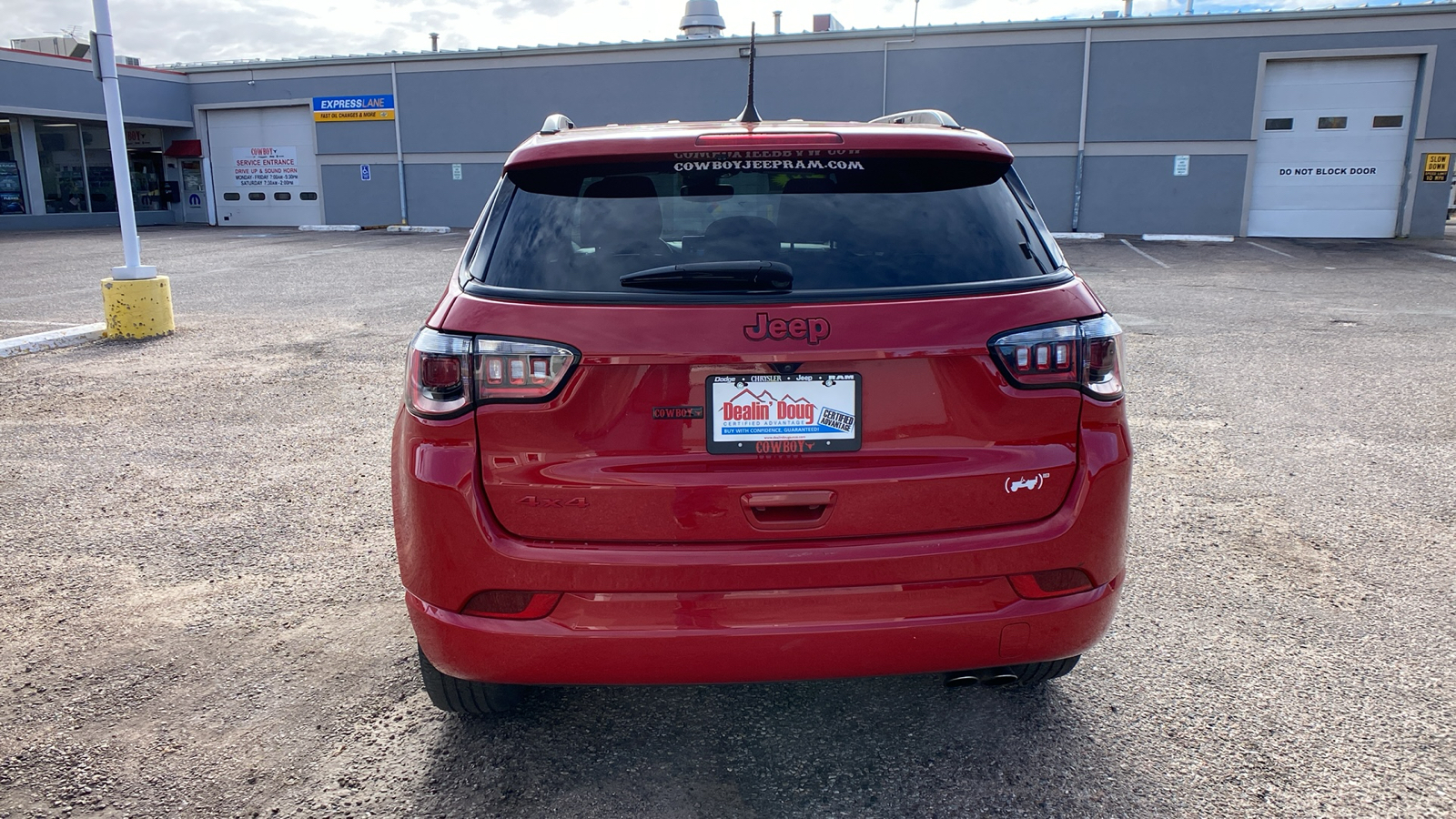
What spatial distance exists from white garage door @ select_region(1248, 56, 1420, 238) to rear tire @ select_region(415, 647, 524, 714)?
24.9m

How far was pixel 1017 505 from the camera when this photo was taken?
2.25 meters

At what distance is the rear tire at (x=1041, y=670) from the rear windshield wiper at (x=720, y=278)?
1283mm

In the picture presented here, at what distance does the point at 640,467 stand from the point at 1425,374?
7764 millimetres

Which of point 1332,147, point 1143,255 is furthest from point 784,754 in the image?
point 1332,147

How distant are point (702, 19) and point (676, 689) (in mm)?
28856

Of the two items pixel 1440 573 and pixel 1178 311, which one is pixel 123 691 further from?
pixel 1178 311

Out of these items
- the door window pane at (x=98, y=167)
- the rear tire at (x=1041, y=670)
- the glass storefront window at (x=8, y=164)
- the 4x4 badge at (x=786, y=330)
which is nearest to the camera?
the 4x4 badge at (x=786, y=330)

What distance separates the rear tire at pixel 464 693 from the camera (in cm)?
257

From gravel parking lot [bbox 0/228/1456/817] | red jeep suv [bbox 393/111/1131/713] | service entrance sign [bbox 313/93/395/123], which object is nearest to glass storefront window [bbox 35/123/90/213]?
service entrance sign [bbox 313/93/395/123]

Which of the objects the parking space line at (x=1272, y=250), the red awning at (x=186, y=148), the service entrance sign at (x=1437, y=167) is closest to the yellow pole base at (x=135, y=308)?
the parking space line at (x=1272, y=250)

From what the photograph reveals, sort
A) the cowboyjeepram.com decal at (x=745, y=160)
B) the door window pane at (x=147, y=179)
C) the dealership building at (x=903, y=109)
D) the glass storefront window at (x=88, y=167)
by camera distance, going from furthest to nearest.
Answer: the door window pane at (x=147, y=179) < the glass storefront window at (x=88, y=167) < the dealership building at (x=903, y=109) < the cowboyjeepram.com decal at (x=745, y=160)

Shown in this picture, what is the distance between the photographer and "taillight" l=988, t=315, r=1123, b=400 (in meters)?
2.23

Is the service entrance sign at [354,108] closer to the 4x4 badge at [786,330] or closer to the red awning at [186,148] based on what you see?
the red awning at [186,148]

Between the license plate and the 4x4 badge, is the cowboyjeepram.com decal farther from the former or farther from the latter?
the license plate
